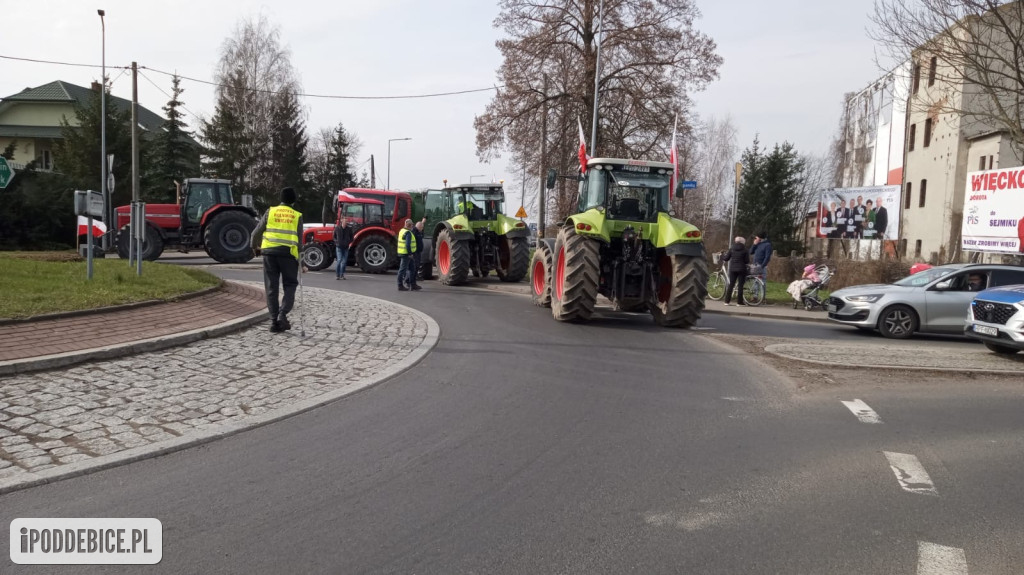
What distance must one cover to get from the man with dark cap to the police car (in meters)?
9.83

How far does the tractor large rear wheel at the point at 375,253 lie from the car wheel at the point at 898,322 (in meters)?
13.8

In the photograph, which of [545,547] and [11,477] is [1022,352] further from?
[11,477]

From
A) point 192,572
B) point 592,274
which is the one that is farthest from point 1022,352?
point 192,572

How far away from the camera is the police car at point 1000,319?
32.3ft

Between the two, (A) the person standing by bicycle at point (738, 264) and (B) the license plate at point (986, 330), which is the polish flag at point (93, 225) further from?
(B) the license plate at point (986, 330)

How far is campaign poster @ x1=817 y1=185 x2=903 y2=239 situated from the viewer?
30906 millimetres

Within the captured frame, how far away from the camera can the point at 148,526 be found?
3.63 m

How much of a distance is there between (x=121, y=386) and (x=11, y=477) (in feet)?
7.17

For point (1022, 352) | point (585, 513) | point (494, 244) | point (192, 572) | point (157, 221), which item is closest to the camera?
point (192, 572)

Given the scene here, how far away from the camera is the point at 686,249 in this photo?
11469 millimetres

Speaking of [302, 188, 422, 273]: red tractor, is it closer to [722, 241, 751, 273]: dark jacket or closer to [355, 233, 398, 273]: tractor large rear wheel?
[355, 233, 398, 273]: tractor large rear wheel

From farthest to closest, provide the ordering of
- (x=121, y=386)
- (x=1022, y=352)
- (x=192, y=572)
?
(x=1022, y=352) → (x=121, y=386) → (x=192, y=572)

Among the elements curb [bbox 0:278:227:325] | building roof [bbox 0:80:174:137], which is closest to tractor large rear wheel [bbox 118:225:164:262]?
curb [bbox 0:278:227:325]

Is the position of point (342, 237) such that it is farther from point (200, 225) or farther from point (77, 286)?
point (77, 286)
